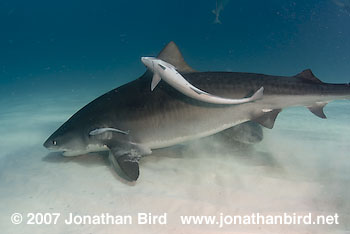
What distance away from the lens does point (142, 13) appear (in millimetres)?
98625

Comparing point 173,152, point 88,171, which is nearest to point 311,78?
point 173,152

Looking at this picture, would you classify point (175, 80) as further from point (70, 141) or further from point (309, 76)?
point (309, 76)

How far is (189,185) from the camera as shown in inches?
140

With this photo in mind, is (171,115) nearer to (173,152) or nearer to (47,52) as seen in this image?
(173,152)

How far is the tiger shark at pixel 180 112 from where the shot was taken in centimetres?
410

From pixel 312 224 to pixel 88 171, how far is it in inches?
130

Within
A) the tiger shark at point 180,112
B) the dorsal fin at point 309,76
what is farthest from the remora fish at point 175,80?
the dorsal fin at point 309,76

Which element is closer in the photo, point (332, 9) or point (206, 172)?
point (206, 172)

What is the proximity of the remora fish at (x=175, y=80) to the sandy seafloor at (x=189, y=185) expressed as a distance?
119 centimetres

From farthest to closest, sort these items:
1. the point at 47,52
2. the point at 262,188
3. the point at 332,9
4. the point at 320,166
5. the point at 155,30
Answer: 1. the point at 47,52
2. the point at 155,30
3. the point at 332,9
4. the point at 320,166
5. the point at 262,188

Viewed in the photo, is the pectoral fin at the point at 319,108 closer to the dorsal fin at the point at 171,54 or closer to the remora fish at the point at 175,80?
the remora fish at the point at 175,80

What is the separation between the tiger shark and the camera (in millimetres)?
4098

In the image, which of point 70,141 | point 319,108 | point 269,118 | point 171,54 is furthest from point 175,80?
point 319,108

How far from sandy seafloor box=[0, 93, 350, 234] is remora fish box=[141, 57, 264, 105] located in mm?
1192
